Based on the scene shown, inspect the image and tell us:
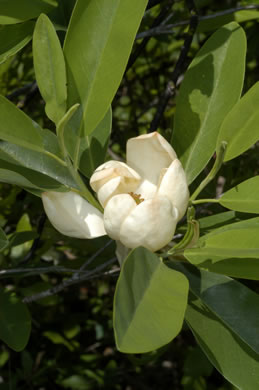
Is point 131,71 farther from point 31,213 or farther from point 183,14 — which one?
point 31,213

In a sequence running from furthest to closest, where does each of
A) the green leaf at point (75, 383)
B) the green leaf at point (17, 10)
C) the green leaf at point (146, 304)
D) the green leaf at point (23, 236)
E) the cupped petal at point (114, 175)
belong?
the green leaf at point (75, 383) → the green leaf at point (23, 236) → the green leaf at point (17, 10) → the cupped petal at point (114, 175) → the green leaf at point (146, 304)

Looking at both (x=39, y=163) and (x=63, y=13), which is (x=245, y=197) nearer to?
(x=39, y=163)

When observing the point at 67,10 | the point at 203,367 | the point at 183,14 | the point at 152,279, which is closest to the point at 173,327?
the point at 152,279

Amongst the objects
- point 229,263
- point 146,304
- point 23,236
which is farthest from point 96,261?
point 146,304

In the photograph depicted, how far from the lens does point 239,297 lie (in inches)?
38.0

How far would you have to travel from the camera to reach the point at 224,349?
0.91 m

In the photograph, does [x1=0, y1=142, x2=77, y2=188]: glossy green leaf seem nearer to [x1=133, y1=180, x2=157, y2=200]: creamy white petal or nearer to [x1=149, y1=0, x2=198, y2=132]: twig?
[x1=133, y1=180, x2=157, y2=200]: creamy white petal

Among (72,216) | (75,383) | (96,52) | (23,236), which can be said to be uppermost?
(96,52)

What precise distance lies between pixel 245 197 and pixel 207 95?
0.26 meters

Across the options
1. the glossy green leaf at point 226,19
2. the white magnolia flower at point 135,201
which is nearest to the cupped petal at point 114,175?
the white magnolia flower at point 135,201

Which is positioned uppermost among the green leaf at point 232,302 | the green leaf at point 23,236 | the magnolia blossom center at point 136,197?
the magnolia blossom center at point 136,197

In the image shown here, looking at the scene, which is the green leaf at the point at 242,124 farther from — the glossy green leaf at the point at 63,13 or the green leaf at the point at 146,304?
the glossy green leaf at the point at 63,13

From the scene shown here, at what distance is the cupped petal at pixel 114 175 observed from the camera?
0.91 m

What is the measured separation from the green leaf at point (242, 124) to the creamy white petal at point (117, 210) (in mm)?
205
